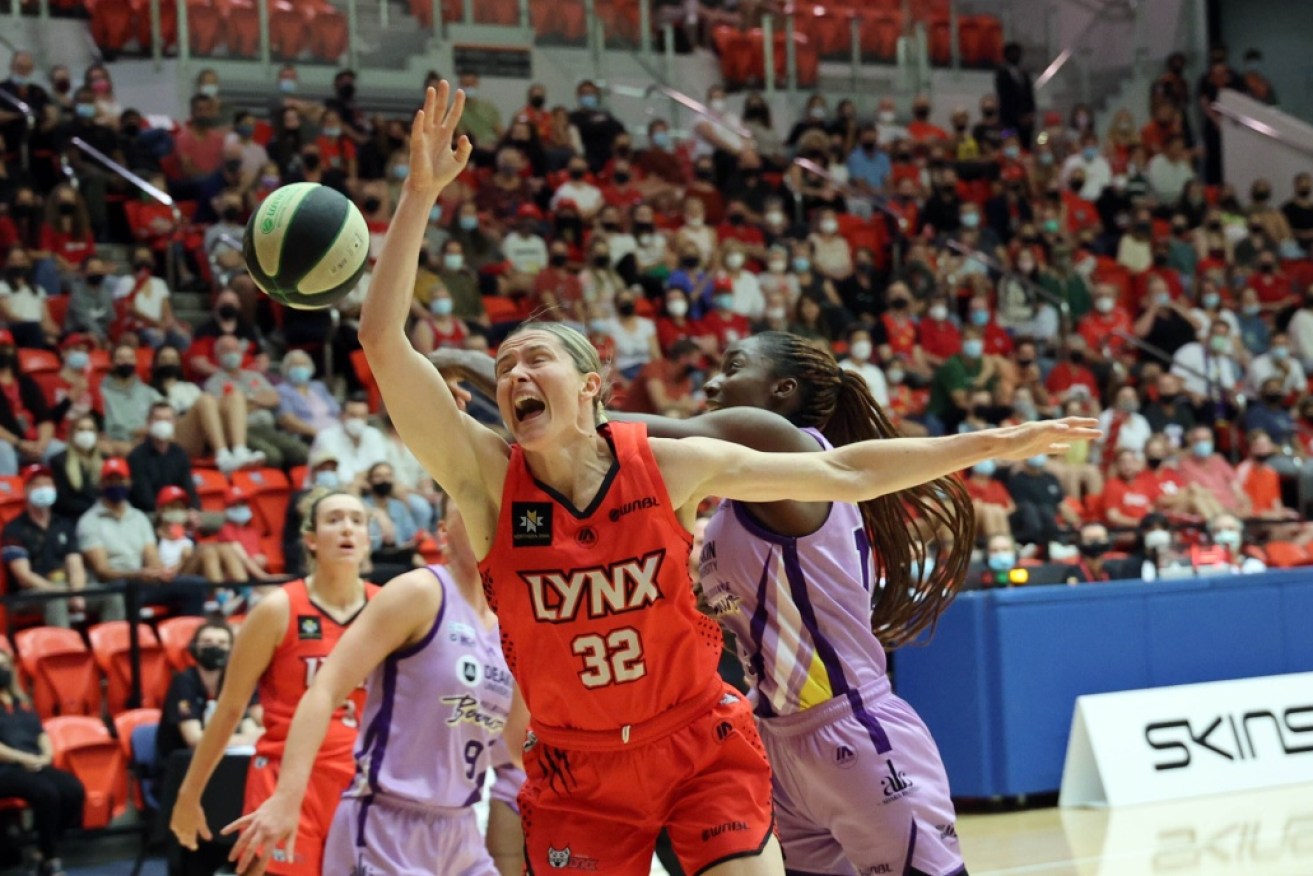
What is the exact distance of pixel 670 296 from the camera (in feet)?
47.1

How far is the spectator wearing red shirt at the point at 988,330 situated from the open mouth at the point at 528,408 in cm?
1270

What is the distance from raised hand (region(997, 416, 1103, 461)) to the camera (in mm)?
3279

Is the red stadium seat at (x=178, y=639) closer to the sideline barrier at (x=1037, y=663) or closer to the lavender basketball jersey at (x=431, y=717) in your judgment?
the sideline barrier at (x=1037, y=663)

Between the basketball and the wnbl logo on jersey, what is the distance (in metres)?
0.92

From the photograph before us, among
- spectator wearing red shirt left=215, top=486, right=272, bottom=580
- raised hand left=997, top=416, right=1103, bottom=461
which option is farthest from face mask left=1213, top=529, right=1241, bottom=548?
raised hand left=997, top=416, right=1103, bottom=461

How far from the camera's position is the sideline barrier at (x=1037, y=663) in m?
9.48

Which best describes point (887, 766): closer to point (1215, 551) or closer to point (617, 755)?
point (617, 755)

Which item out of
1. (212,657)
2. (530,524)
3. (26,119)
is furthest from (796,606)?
(26,119)

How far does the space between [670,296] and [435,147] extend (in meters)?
11.1

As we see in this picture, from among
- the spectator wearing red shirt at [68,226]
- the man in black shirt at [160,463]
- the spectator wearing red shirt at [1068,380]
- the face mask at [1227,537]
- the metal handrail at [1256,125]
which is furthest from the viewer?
the metal handrail at [1256,125]

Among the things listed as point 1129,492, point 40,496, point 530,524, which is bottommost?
point 1129,492

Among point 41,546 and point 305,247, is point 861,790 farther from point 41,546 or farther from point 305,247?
point 41,546

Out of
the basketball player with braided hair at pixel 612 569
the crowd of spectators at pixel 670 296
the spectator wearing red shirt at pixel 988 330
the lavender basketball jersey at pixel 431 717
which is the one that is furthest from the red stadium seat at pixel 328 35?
the basketball player with braided hair at pixel 612 569

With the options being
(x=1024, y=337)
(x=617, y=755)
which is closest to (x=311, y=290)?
(x=617, y=755)
